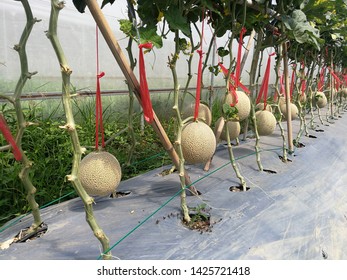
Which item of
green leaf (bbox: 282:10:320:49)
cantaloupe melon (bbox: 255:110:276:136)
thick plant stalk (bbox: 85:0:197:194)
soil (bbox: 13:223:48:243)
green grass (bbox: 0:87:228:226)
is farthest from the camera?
cantaloupe melon (bbox: 255:110:276:136)

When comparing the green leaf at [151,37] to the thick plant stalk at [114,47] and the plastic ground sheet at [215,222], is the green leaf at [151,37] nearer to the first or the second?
the thick plant stalk at [114,47]

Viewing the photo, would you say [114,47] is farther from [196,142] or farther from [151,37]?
[196,142]

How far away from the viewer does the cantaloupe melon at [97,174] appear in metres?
1.06

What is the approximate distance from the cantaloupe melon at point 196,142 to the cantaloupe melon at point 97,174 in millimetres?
360

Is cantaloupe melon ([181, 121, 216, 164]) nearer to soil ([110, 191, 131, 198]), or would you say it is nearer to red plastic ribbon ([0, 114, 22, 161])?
soil ([110, 191, 131, 198])

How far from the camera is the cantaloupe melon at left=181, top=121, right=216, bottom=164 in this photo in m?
1.30

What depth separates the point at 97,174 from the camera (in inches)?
41.6

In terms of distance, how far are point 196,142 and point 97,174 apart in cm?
45

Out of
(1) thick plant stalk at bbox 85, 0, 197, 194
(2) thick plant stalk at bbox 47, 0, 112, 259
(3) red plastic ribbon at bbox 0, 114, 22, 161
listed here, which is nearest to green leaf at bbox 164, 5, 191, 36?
(1) thick plant stalk at bbox 85, 0, 197, 194

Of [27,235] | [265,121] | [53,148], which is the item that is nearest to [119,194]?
[27,235]

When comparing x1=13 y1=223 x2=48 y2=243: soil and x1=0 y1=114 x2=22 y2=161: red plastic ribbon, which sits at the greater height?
x1=0 y1=114 x2=22 y2=161: red plastic ribbon

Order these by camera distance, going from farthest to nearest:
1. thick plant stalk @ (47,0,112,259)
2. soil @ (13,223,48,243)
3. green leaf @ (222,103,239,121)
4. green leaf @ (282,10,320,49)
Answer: green leaf @ (282,10,320,49) → green leaf @ (222,103,239,121) → soil @ (13,223,48,243) → thick plant stalk @ (47,0,112,259)

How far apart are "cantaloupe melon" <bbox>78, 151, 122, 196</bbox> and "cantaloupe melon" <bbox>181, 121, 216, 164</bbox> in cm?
36
